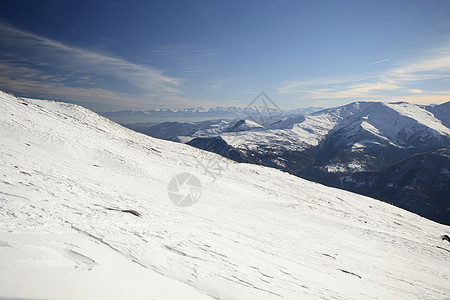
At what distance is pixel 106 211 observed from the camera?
9.45 meters

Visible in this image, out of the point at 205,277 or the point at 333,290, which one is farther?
the point at 333,290

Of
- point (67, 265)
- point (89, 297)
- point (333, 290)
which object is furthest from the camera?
point (333, 290)

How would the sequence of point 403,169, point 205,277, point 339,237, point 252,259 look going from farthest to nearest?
point 403,169
point 339,237
point 252,259
point 205,277

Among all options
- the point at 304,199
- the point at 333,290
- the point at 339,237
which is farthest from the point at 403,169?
the point at 333,290

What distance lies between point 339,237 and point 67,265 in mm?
19748

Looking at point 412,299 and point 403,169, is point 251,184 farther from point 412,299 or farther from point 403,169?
point 403,169

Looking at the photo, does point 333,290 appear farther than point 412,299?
No

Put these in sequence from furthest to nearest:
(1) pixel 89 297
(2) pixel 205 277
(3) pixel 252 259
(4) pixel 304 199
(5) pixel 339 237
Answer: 1. (4) pixel 304 199
2. (5) pixel 339 237
3. (3) pixel 252 259
4. (2) pixel 205 277
5. (1) pixel 89 297

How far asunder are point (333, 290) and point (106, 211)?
9961mm

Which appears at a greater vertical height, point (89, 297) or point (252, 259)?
point (89, 297)

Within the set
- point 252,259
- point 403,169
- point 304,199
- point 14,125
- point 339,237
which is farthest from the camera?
point 403,169

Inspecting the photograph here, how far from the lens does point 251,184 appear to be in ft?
112

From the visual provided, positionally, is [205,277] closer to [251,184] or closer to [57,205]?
[57,205]

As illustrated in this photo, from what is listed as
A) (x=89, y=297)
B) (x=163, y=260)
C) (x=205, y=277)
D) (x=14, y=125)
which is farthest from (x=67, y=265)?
(x=14, y=125)
